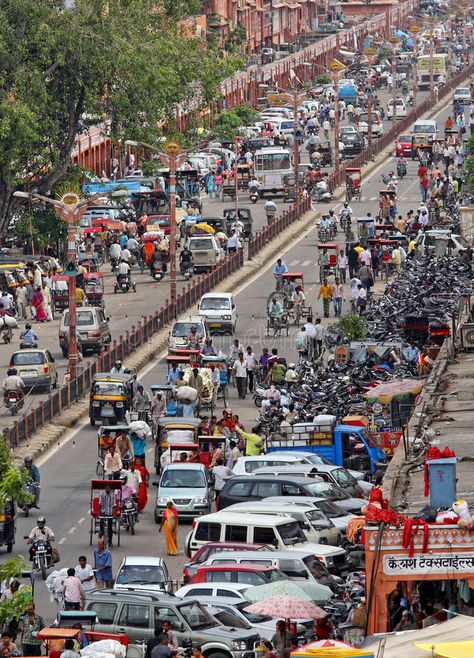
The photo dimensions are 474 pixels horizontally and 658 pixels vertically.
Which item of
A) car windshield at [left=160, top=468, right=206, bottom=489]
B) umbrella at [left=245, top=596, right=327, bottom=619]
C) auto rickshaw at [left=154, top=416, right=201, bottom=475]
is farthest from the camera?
auto rickshaw at [left=154, top=416, right=201, bottom=475]

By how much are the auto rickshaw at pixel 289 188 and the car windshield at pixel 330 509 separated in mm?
54584

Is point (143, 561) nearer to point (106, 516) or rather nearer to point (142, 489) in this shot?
point (106, 516)

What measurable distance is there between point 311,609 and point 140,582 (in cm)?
483

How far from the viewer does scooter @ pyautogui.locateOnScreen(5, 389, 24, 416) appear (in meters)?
54.9

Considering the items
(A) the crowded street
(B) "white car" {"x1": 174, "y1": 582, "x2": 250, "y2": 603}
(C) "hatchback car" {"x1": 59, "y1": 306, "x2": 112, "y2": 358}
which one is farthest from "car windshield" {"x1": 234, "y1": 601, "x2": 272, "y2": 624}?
(C) "hatchback car" {"x1": 59, "y1": 306, "x2": 112, "y2": 358}

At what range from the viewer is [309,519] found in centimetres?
4041

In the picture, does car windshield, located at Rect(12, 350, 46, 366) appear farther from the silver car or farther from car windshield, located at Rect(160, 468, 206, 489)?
car windshield, located at Rect(160, 468, 206, 489)

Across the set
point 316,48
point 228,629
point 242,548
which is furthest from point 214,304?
point 316,48

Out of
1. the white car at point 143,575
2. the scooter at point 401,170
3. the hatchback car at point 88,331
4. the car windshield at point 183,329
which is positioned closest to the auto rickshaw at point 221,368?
the car windshield at point 183,329

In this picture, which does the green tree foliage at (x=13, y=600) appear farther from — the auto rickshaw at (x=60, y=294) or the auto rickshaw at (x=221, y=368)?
the auto rickshaw at (x=60, y=294)

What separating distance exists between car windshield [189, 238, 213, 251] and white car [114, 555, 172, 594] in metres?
38.3

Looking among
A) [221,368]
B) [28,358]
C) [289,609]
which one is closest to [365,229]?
[221,368]

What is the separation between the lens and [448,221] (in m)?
83.9

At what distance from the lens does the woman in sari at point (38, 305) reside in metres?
67.8
